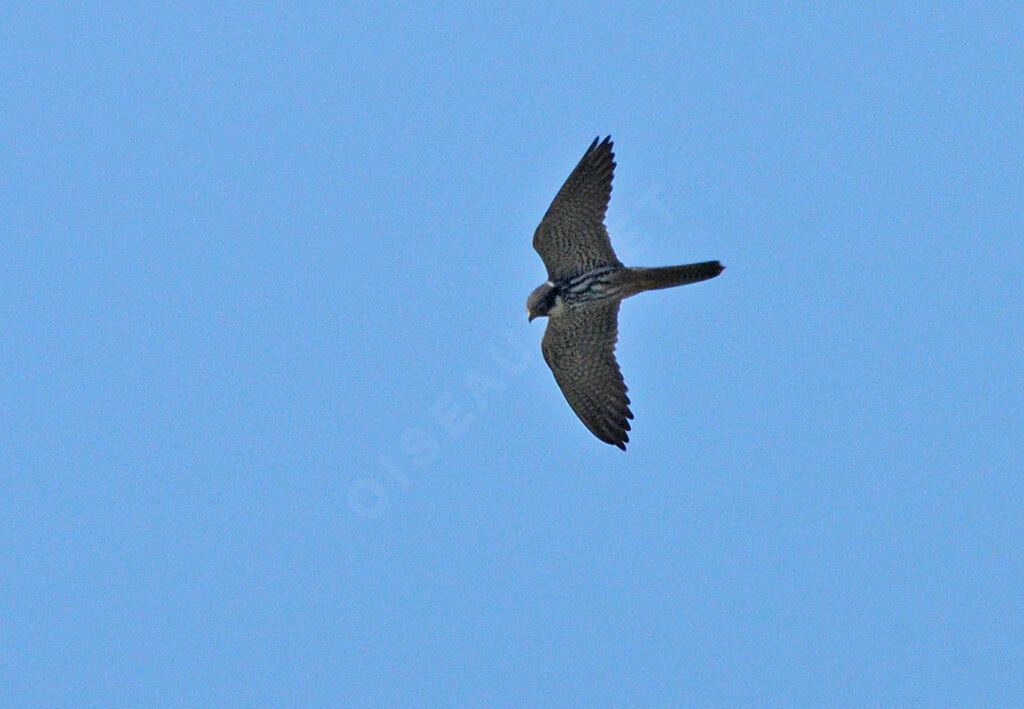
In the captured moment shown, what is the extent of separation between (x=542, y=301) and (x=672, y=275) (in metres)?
1.47

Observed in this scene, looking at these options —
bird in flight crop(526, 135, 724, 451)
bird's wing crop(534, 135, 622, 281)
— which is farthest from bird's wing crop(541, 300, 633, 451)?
bird's wing crop(534, 135, 622, 281)

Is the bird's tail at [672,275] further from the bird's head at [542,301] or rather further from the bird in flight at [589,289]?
the bird's head at [542,301]

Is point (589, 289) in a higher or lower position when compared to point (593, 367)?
higher

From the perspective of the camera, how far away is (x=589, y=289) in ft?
46.9

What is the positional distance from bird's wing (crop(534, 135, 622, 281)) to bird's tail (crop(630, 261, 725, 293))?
0.33 m

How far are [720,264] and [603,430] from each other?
2.45 metres

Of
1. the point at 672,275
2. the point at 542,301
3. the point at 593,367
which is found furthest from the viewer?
the point at 593,367

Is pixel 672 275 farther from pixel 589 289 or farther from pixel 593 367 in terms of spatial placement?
pixel 593 367

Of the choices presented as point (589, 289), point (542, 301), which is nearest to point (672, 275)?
point (589, 289)

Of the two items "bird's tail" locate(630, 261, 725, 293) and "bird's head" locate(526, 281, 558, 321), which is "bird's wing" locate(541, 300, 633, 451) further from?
"bird's tail" locate(630, 261, 725, 293)

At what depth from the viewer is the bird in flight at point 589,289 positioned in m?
13.7

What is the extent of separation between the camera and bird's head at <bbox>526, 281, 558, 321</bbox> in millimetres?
14273

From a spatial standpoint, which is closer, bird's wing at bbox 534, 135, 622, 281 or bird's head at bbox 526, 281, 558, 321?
bird's wing at bbox 534, 135, 622, 281

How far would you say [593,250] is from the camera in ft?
46.2
